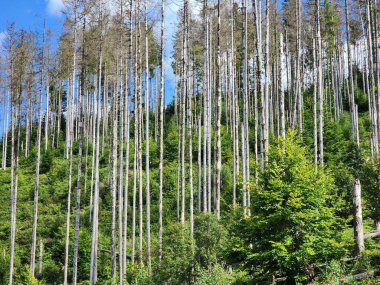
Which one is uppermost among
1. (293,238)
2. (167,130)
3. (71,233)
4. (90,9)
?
A: (90,9)

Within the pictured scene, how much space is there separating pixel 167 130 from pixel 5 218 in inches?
582

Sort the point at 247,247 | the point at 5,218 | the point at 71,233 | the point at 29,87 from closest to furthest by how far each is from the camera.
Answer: the point at 247,247 → the point at 29,87 → the point at 71,233 → the point at 5,218

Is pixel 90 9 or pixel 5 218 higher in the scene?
pixel 90 9

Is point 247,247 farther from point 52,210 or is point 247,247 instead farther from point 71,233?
point 52,210

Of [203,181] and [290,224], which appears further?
[203,181]

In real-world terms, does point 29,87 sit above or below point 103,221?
above

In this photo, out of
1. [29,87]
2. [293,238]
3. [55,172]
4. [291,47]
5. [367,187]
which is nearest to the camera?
[293,238]

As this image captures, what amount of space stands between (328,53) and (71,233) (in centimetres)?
2864

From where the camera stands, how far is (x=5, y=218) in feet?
Answer: 88.1

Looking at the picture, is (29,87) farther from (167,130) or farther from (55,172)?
Answer: (167,130)

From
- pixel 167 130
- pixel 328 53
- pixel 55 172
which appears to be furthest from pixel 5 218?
→ pixel 328 53

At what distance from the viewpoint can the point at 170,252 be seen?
12438 millimetres

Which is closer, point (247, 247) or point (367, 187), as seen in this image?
point (247, 247)

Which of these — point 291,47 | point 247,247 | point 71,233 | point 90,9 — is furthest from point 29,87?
point 291,47
